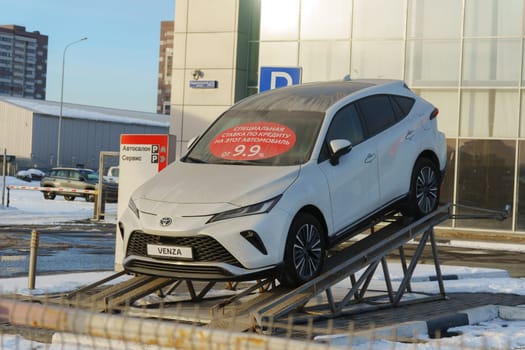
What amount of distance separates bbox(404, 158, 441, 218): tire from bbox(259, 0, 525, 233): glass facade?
1673 centimetres

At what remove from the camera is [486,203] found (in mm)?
26500

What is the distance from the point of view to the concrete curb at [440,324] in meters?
7.76

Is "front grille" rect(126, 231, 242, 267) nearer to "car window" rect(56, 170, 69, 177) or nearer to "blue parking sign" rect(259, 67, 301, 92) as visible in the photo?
"blue parking sign" rect(259, 67, 301, 92)

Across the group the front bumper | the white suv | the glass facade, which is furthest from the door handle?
the glass facade

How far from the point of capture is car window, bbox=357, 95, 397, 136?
30.8 feet

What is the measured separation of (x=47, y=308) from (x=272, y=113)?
19.2 feet

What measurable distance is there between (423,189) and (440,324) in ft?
5.81

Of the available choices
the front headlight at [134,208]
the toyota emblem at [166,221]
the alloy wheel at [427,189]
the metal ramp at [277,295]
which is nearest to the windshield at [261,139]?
the front headlight at [134,208]

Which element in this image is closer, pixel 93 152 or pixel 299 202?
pixel 299 202

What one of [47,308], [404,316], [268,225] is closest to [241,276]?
[268,225]

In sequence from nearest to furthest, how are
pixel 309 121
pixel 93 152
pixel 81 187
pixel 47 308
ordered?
1. pixel 47 308
2. pixel 309 121
3. pixel 81 187
4. pixel 93 152

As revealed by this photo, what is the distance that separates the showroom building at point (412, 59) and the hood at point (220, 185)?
1932 cm

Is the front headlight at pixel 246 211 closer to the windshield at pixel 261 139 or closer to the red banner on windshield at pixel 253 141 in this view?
the windshield at pixel 261 139

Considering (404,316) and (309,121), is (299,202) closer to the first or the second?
(309,121)
